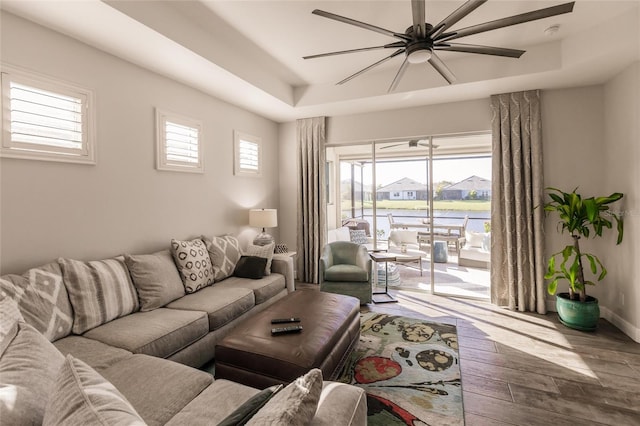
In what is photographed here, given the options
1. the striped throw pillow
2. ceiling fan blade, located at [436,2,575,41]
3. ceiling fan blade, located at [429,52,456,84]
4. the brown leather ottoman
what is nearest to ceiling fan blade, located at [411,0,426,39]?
ceiling fan blade, located at [436,2,575,41]

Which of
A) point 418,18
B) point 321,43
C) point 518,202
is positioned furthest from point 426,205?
point 418,18

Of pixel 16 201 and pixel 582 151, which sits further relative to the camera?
pixel 582 151

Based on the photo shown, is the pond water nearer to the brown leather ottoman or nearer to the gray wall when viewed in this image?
the gray wall

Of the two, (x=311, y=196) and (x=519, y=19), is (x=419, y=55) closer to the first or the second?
(x=519, y=19)

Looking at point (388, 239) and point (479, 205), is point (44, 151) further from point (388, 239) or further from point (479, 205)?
point (479, 205)

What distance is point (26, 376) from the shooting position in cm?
103

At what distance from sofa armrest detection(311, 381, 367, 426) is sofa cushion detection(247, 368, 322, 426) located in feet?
0.41

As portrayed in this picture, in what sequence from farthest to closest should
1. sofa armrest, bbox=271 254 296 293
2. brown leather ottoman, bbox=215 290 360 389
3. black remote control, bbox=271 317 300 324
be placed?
1. sofa armrest, bbox=271 254 296 293
2. black remote control, bbox=271 317 300 324
3. brown leather ottoman, bbox=215 290 360 389

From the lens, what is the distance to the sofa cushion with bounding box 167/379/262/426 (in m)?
1.27

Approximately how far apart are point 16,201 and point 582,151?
5715 mm

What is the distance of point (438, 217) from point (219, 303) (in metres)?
3.38

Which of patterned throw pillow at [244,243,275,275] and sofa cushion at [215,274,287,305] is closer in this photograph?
sofa cushion at [215,274,287,305]

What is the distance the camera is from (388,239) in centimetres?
501

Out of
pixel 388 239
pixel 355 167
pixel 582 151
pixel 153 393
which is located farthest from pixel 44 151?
pixel 582 151
